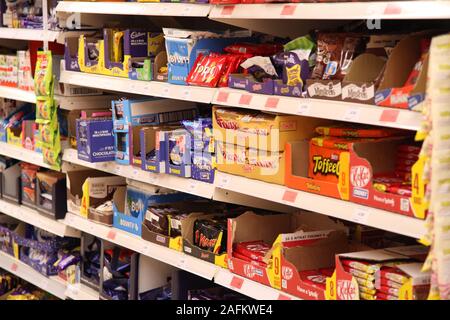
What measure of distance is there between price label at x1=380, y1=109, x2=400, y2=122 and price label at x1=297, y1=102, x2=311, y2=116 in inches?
14.5

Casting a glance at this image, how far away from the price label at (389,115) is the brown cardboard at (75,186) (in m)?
2.40

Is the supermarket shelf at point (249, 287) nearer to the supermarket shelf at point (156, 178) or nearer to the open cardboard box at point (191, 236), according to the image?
the open cardboard box at point (191, 236)

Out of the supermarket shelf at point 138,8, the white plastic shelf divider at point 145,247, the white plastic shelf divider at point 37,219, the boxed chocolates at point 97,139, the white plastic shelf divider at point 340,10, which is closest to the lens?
the white plastic shelf divider at point 340,10

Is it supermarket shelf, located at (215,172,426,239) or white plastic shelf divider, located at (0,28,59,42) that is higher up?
white plastic shelf divider, located at (0,28,59,42)

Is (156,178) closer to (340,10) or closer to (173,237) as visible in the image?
(173,237)

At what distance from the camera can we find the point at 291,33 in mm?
3662

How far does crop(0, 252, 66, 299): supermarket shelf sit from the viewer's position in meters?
4.92

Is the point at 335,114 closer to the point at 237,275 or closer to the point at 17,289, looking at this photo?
the point at 237,275

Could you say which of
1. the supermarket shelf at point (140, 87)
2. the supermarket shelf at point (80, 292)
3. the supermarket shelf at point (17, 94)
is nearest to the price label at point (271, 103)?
the supermarket shelf at point (140, 87)

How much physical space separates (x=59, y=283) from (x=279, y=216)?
71.0 inches

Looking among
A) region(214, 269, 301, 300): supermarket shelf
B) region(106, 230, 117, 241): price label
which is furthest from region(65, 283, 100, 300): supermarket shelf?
region(214, 269, 301, 300): supermarket shelf

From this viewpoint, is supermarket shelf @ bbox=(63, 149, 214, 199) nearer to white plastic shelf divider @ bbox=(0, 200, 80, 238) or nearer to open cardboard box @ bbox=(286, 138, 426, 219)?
white plastic shelf divider @ bbox=(0, 200, 80, 238)

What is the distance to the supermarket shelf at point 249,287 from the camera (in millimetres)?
3233

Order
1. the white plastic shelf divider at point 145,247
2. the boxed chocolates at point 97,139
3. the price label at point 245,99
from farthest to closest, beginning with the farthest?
1. the boxed chocolates at point 97,139
2. the white plastic shelf divider at point 145,247
3. the price label at point 245,99
